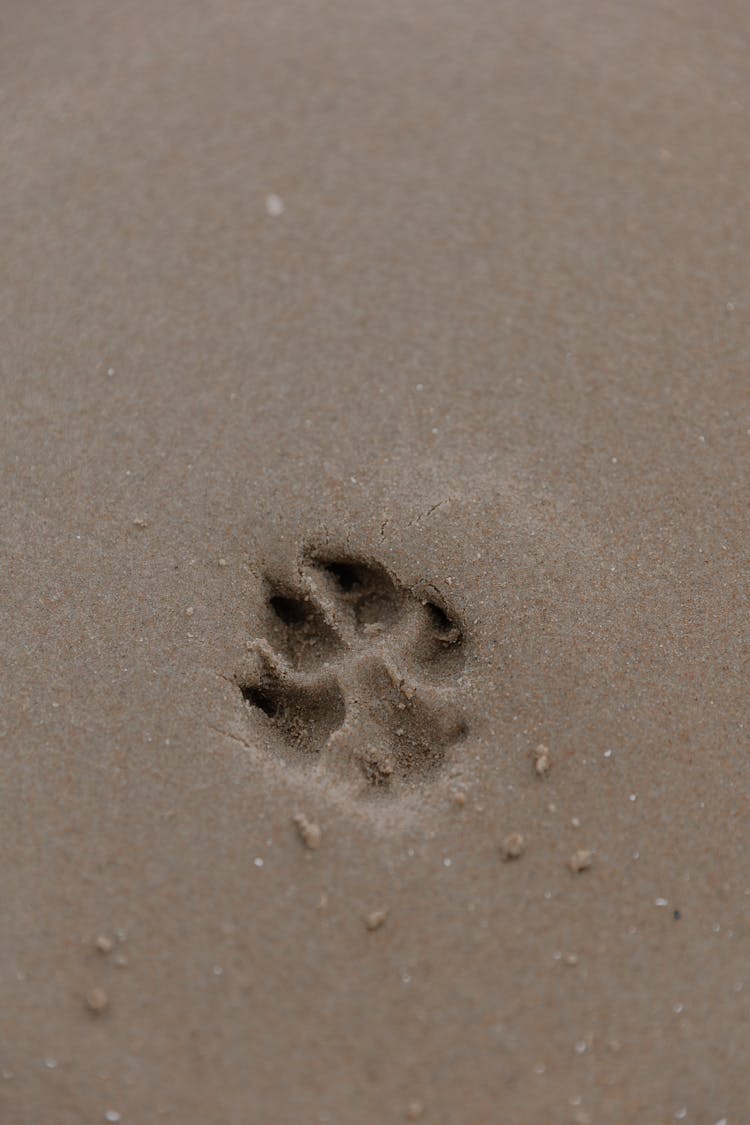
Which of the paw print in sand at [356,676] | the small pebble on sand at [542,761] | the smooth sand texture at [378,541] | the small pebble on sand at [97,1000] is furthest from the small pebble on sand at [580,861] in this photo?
the small pebble on sand at [97,1000]

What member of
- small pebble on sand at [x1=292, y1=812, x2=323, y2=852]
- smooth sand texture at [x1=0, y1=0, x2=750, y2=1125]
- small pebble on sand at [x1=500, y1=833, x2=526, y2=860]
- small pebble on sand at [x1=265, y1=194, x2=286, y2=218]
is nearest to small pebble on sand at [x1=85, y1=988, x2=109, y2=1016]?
smooth sand texture at [x1=0, y1=0, x2=750, y2=1125]

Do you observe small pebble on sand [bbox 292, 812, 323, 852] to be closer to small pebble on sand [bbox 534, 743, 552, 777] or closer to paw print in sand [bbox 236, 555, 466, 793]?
paw print in sand [bbox 236, 555, 466, 793]

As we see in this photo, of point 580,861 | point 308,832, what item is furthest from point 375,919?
point 580,861

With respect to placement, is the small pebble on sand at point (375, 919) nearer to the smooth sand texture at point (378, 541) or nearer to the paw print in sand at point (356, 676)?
the smooth sand texture at point (378, 541)

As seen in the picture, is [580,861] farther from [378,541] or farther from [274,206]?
[274,206]

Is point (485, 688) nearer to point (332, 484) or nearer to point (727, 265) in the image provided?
point (332, 484)
